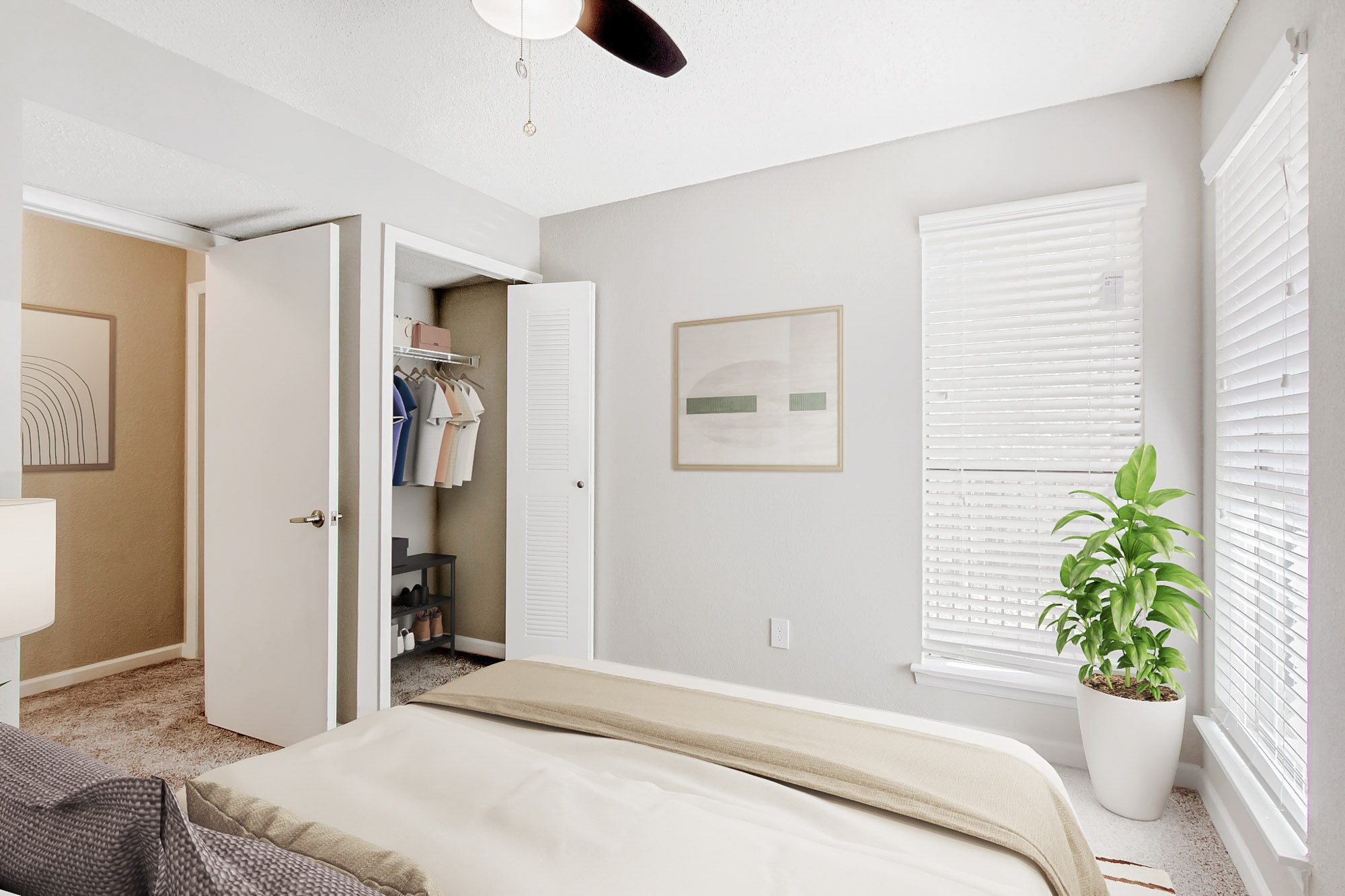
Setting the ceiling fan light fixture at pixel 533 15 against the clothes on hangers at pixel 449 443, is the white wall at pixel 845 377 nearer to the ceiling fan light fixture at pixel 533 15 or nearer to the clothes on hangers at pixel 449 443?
the clothes on hangers at pixel 449 443

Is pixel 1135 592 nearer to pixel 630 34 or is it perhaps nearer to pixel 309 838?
pixel 630 34

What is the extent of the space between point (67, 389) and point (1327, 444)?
482 cm

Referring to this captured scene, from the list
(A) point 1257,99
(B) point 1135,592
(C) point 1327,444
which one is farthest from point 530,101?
Answer: (B) point 1135,592

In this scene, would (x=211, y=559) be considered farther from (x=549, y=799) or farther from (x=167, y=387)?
(x=549, y=799)

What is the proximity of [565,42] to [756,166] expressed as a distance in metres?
1.22

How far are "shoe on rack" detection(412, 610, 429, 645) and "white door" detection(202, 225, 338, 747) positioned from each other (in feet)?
3.43

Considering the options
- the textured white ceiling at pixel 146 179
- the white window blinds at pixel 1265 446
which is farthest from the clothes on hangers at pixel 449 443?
the white window blinds at pixel 1265 446

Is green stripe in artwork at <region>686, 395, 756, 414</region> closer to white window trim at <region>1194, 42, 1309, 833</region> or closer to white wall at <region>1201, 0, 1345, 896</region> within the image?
white window trim at <region>1194, 42, 1309, 833</region>

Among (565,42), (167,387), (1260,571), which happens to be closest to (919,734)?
(1260,571)

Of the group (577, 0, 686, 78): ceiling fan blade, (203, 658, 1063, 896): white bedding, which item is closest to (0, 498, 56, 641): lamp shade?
(203, 658, 1063, 896): white bedding

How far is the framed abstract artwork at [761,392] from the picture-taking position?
303 cm

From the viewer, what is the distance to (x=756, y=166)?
313 cm

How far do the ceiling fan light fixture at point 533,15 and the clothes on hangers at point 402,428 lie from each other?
226 cm

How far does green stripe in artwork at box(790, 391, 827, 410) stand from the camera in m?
3.04
